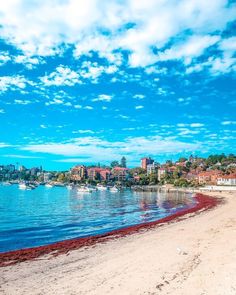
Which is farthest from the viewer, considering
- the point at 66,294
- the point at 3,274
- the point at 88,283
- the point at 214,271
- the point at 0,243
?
the point at 0,243

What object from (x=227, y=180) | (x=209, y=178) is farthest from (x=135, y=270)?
(x=209, y=178)

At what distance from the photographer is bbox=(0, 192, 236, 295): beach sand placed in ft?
35.8

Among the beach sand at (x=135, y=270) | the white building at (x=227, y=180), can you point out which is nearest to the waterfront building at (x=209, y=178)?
the white building at (x=227, y=180)

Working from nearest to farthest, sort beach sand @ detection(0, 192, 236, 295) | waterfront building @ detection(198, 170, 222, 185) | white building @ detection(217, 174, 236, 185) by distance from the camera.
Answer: beach sand @ detection(0, 192, 236, 295) → white building @ detection(217, 174, 236, 185) → waterfront building @ detection(198, 170, 222, 185)

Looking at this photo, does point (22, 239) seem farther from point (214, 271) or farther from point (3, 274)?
point (214, 271)

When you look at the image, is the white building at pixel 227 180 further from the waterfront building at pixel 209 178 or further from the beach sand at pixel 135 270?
the beach sand at pixel 135 270

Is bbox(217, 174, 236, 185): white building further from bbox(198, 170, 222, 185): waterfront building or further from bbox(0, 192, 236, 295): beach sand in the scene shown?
bbox(0, 192, 236, 295): beach sand

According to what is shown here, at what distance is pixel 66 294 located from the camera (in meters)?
10.5

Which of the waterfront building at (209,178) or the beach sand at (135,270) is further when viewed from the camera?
the waterfront building at (209,178)

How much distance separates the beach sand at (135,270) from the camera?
35.8 ft

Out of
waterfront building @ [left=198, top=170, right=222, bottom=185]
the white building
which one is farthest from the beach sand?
waterfront building @ [left=198, top=170, right=222, bottom=185]

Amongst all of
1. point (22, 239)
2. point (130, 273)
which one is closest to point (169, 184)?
point (22, 239)

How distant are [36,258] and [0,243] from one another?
7197mm

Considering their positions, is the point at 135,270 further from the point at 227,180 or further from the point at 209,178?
the point at 209,178
